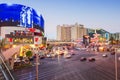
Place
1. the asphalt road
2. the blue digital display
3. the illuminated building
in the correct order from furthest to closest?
the blue digital display, the illuminated building, the asphalt road

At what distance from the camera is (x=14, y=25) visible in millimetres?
155375

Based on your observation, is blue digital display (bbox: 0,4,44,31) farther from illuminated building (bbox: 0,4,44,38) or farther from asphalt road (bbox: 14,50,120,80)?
asphalt road (bbox: 14,50,120,80)

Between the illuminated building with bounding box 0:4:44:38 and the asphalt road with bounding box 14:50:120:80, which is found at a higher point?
the illuminated building with bounding box 0:4:44:38

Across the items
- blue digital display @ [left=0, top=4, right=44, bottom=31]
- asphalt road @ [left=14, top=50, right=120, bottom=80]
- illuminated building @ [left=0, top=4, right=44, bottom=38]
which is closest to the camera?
asphalt road @ [left=14, top=50, right=120, bottom=80]

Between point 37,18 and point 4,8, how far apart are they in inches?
1076

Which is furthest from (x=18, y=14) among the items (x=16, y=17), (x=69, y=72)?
(x=69, y=72)

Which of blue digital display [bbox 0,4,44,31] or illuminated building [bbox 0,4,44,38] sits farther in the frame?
blue digital display [bbox 0,4,44,31]

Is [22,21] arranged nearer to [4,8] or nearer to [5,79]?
[4,8]

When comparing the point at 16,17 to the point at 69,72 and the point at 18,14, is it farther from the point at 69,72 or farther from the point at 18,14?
the point at 69,72

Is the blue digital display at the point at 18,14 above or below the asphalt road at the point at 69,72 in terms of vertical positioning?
above

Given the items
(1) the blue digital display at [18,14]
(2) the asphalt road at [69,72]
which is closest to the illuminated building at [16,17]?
(1) the blue digital display at [18,14]

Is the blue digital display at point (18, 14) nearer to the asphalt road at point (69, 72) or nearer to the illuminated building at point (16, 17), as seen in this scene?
the illuminated building at point (16, 17)

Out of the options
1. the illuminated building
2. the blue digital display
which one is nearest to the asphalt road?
the illuminated building

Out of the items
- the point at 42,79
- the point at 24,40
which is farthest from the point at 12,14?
the point at 42,79
